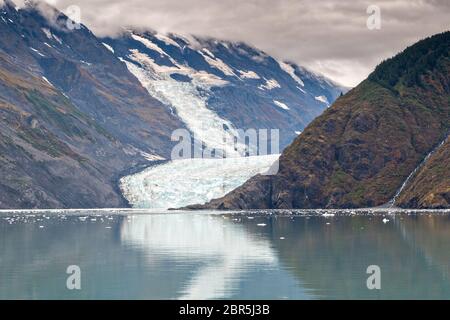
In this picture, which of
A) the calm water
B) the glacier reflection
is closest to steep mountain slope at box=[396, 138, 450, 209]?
the calm water

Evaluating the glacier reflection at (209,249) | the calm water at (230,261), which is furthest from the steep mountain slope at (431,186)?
the glacier reflection at (209,249)

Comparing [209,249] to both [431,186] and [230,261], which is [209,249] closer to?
[230,261]

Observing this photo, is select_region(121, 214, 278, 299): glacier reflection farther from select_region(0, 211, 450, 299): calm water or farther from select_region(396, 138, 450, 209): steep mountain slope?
select_region(396, 138, 450, 209): steep mountain slope

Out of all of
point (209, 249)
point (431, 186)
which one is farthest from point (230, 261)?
point (431, 186)

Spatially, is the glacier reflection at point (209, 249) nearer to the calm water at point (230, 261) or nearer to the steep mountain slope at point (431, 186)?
the calm water at point (230, 261)

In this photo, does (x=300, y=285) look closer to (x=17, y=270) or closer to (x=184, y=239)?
(x=17, y=270)
